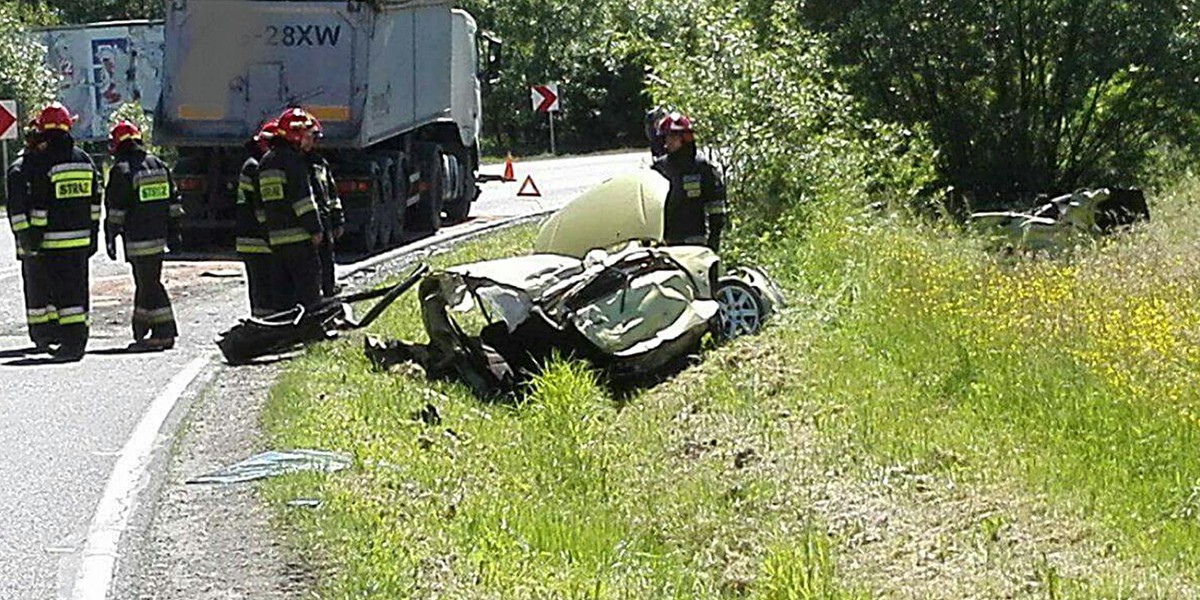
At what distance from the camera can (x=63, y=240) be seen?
14125 millimetres

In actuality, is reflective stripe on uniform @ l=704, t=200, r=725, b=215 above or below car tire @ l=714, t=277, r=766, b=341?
above

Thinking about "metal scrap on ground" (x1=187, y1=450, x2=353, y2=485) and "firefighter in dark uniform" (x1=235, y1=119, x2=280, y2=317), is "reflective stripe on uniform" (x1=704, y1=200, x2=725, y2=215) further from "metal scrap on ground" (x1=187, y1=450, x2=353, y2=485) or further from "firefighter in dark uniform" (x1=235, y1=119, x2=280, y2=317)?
"metal scrap on ground" (x1=187, y1=450, x2=353, y2=485)

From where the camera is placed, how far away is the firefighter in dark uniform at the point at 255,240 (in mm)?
13938

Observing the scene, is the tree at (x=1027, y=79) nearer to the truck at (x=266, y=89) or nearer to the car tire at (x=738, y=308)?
the truck at (x=266, y=89)

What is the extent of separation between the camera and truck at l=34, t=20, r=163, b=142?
41.1 m

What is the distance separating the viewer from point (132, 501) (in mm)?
8797

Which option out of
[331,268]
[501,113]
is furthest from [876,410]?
[501,113]

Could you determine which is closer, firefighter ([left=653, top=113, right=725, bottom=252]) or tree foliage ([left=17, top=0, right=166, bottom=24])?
firefighter ([left=653, top=113, right=725, bottom=252])

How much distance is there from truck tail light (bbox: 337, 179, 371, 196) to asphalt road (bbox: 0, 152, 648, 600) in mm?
1433

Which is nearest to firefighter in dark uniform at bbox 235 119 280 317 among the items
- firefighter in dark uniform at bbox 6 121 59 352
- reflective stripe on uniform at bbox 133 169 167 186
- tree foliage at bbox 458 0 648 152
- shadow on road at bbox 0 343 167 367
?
reflective stripe on uniform at bbox 133 169 167 186

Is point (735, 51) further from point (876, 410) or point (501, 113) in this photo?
point (501, 113)

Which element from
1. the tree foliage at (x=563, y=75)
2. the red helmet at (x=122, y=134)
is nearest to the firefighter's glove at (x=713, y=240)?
the red helmet at (x=122, y=134)

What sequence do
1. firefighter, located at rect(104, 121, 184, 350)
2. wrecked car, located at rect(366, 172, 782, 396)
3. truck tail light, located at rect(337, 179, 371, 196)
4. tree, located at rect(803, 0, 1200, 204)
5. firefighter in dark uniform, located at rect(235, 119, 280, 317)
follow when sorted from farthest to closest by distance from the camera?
tree, located at rect(803, 0, 1200, 204) → truck tail light, located at rect(337, 179, 371, 196) → firefighter, located at rect(104, 121, 184, 350) → firefighter in dark uniform, located at rect(235, 119, 280, 317) → wrecked car, located at rect(366, 172, 782, 396)

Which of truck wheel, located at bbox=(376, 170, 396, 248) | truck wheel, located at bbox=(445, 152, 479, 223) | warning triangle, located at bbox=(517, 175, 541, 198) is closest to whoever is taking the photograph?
truck wheel, located at bbox=(376, 170, 396, 248)
